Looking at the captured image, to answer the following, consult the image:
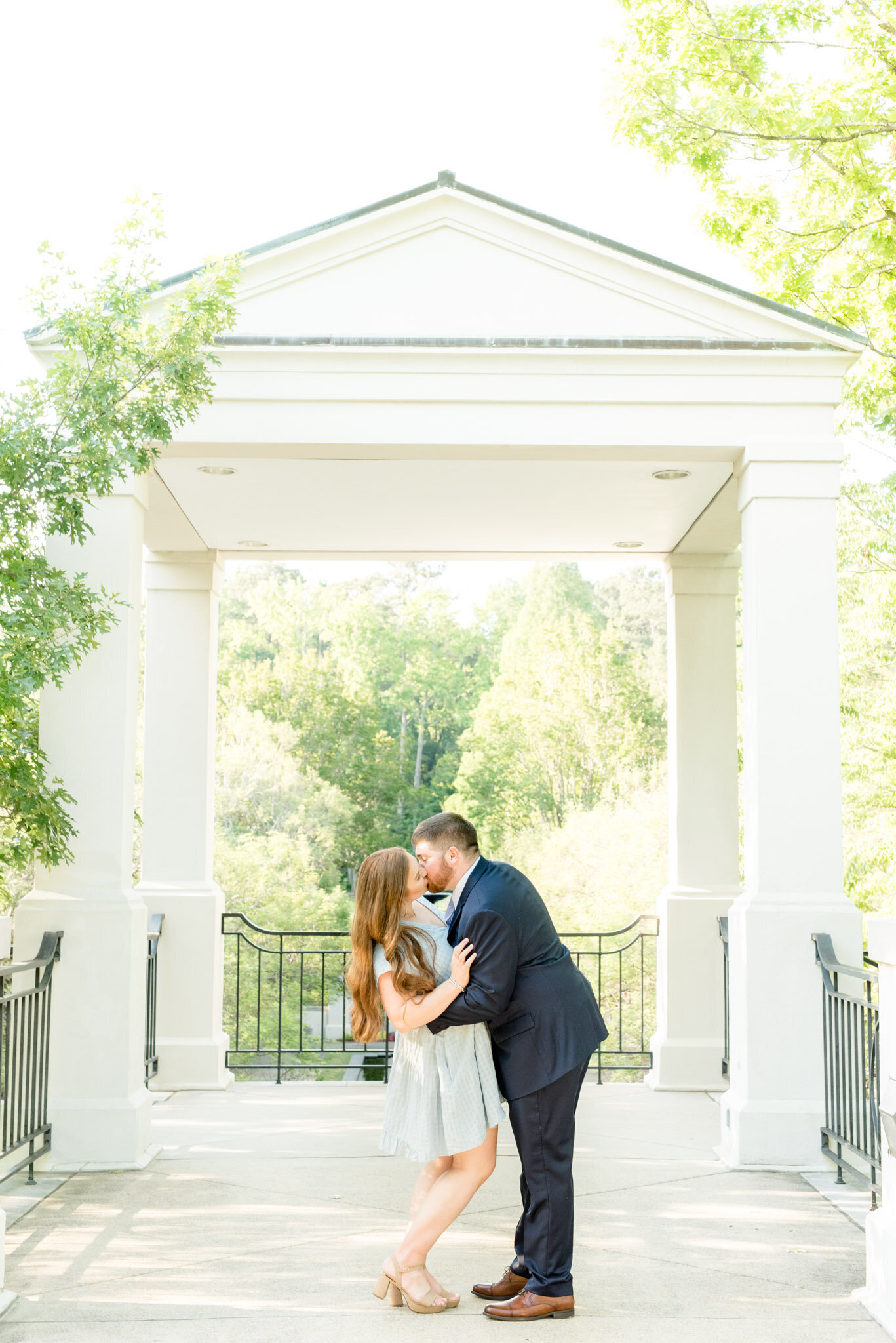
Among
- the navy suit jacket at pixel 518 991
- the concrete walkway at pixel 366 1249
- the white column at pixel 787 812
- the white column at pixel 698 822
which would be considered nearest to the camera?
the navy suit jacket at pixel 518 991

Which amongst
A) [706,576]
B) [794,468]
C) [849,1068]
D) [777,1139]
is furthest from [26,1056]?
[706,576]

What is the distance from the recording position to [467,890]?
3852 millimetres

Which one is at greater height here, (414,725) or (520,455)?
(414,725)

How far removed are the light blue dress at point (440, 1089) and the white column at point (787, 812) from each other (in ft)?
7.86

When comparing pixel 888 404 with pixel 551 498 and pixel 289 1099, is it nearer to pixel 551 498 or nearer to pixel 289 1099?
pixel 551 498

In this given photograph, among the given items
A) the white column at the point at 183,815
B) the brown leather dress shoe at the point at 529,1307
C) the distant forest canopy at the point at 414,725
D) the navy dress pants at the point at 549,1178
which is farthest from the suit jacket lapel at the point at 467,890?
the distant forest canopy at the point at 414,725

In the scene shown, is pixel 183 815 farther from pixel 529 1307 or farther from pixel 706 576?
pixel 529 1307

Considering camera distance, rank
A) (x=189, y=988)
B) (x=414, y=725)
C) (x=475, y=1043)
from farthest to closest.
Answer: (x=414, y=725)
(x=189, y=988)
(x=475, y=1043)

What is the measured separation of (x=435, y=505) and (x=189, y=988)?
364 centimetres

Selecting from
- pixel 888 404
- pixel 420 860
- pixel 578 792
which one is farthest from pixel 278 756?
pixel 420 860

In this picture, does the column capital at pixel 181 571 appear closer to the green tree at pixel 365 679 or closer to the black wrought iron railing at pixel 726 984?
the black wrought iron railing at pixel 726 984

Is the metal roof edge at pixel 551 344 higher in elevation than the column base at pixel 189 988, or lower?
higher

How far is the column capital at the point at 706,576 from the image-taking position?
8.60 meters

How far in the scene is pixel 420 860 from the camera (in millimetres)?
4004
